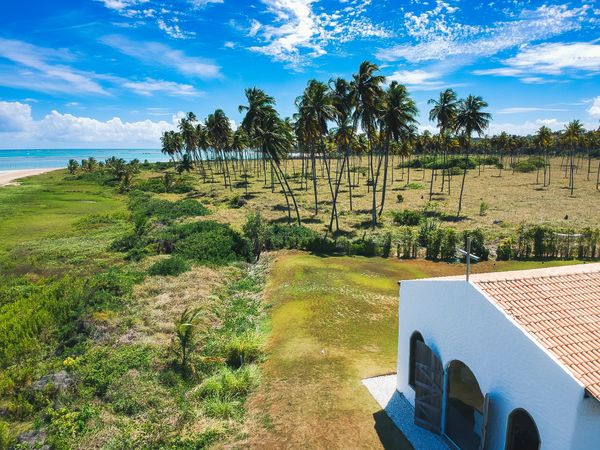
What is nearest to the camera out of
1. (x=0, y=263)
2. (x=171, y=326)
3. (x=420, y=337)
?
(x=420, y=337)

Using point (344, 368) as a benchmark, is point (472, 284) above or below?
above

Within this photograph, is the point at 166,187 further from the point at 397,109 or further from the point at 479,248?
the point at 479,248

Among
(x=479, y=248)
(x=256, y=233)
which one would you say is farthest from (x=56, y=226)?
(x=479, y=248)

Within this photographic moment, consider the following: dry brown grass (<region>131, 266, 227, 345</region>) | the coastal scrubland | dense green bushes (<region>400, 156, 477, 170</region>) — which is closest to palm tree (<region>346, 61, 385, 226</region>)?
the coastal scrubland

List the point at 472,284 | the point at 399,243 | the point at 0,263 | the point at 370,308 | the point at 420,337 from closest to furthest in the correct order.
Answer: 1. the point at 472,284
2. the point at 420,337
3. the point at 370,308
4. the point at 0,263
5. the point at 399,243

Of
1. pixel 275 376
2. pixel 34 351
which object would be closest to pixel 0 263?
pixel 34 351

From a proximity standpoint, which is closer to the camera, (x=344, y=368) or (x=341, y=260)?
(x=344, y=368)

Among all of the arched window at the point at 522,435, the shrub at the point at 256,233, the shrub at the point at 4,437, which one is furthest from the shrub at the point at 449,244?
the shrub at the point at 4,437

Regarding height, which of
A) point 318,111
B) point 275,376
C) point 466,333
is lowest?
point 275,376

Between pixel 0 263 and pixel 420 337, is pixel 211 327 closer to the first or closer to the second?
pixel 420 337
